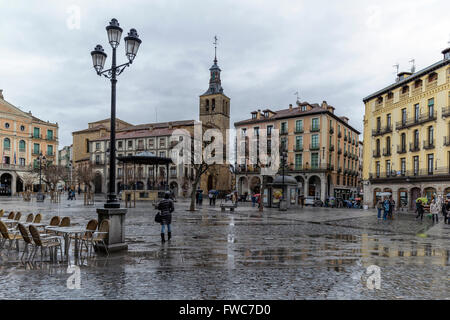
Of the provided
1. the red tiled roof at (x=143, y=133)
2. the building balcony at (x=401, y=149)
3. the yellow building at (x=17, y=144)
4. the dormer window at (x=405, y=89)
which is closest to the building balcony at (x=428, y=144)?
the building balcony at (x=401, y=149)

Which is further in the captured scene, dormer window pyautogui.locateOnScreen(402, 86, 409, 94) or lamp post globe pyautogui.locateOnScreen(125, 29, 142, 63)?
dormer window pyautogui.locateOnScreen(402, 86, 409, 94)

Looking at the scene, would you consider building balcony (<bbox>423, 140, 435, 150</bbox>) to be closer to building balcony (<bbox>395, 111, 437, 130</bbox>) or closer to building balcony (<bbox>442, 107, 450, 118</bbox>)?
building balcony (<bbox>395, 111, 437, 130</bbox>)

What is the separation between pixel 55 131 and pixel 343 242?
61292 mm

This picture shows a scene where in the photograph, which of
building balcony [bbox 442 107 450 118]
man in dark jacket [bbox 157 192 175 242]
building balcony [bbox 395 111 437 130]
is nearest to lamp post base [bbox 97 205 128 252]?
man in dark jacket [bbox 157 192 175 242]

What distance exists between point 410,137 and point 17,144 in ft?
184

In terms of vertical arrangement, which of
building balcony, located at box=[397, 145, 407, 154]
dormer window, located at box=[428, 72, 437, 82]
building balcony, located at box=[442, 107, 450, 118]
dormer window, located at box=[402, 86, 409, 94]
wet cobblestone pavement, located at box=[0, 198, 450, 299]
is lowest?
wet cobblestone pavement, located at box=[0, 198, 450, 299]

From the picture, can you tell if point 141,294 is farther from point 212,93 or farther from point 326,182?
point 212,93

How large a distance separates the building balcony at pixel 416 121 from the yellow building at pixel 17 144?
1915 inches

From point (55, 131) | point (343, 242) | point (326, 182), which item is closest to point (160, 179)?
point (55, 131)

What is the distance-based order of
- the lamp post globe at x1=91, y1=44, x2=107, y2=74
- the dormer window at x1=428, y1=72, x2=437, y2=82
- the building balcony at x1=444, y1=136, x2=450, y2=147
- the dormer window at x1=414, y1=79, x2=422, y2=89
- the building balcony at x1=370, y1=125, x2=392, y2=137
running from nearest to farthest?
1. the lamp post globe at x1=91, y1=44, x2=107, y2=74
2. the building balcony at x1=444, y1=136, x2=450, y2=147
3. the dormer window at x1=428, y1=72, x2=437, y2=82
4. the dormer window at x1=414, y1=79, x2=422, y2=89
5. the building balcony at x1=370, y1=125, x2=392, y2=137

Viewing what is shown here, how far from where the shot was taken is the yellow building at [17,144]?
52.1 meters

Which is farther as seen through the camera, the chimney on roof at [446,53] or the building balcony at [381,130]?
the building balcony at [381,130]

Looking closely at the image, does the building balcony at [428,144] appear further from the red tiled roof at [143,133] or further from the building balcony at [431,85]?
the red tiled roof at [143,133]

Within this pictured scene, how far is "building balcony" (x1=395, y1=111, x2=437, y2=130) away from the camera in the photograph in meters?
30.3
